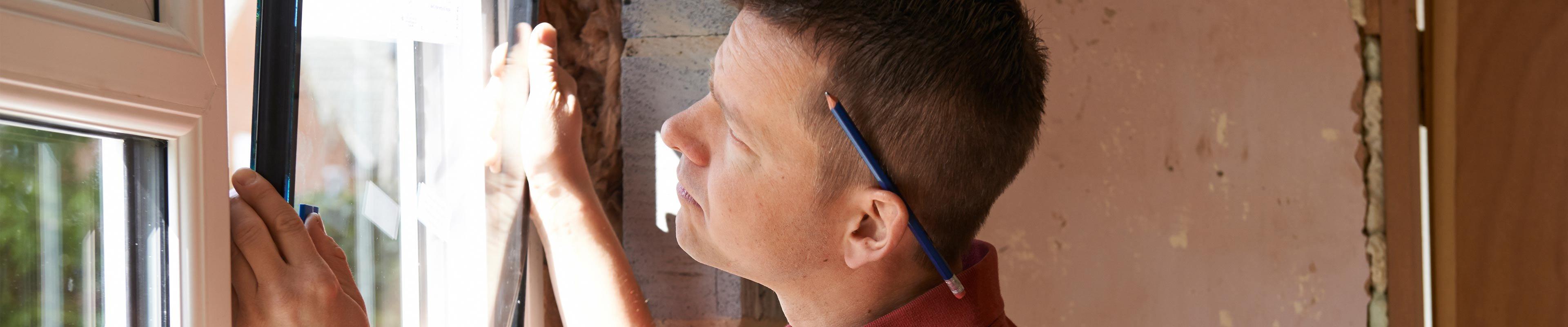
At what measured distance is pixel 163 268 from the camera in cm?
68

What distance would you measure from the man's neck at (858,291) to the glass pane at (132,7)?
0.64 meters

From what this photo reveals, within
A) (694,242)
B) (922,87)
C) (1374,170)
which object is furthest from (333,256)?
(1374,170)

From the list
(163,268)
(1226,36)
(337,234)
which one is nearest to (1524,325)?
(1226,36)

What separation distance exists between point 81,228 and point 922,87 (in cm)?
70

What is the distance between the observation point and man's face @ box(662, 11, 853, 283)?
92 cm

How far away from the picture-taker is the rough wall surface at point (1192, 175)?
157 centimetres

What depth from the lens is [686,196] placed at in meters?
1.07

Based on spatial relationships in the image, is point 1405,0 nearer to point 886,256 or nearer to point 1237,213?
point 1237,213

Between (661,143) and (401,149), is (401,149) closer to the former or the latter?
(401,149)

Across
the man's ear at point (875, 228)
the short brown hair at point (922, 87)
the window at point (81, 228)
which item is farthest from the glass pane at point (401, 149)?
the man's ear at point (875, 228)

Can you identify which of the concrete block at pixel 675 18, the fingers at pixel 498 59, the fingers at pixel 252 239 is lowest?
the fingers at pixel 252 239

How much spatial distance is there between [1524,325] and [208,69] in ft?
6.85

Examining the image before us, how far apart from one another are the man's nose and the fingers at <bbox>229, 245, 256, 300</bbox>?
42 centimetres

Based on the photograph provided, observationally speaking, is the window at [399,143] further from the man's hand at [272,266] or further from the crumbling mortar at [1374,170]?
the crumbling mortar at [1374,170]
